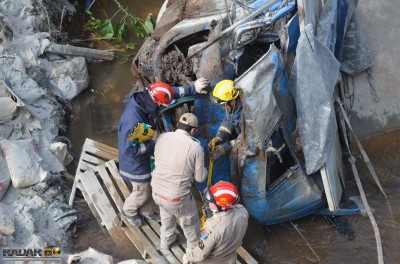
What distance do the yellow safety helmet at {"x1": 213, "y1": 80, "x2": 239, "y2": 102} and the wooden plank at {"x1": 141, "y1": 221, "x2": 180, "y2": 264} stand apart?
177cm

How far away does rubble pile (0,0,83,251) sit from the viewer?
6230mm

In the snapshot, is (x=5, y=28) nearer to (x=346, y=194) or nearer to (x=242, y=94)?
(x=242, y=94)

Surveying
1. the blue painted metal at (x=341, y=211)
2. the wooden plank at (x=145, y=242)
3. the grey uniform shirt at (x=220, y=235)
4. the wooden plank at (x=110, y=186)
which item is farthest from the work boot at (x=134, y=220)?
the blue painted metal at (x=341, y=211)

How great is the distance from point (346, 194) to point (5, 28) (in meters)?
5.28

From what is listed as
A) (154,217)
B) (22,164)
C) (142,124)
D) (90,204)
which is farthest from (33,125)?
(142,124)

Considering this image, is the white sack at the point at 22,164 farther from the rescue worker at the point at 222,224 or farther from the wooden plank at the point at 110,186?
the rescue worker at the point at 222,224

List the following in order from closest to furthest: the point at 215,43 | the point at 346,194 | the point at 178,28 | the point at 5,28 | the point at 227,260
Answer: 1. the point at 227,260
2. the point at 215,43
3. the point at 178,28
4. the point at 346,194
5. the point at 5,28

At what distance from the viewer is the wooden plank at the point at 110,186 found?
664cm

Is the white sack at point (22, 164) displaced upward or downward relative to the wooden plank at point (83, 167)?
upward

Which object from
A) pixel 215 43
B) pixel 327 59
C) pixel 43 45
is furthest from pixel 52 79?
pixel 327 59

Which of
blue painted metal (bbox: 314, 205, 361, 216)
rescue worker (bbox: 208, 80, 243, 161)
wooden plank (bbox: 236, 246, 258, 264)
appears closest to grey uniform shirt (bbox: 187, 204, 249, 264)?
wooden plank (bbox: 236, 246, 258, 264)

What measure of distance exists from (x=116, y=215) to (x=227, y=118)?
1830 mm

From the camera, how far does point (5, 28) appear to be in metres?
7.86

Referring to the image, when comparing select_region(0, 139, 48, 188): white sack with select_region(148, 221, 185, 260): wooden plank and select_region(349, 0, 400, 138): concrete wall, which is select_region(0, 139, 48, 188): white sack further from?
select_region(349, 0, 400, 138): concrete wall
